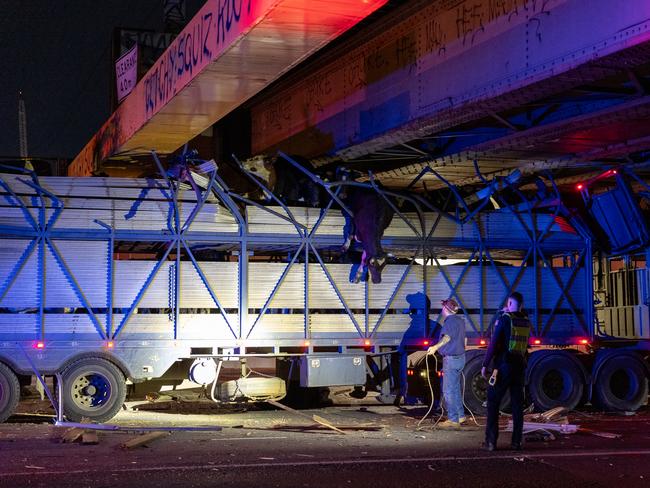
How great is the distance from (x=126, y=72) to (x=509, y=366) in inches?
524

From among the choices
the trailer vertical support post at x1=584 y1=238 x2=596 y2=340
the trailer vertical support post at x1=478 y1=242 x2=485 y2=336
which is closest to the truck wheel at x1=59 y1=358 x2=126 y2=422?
the trailer vertical support post at x1=478 y1=242 x2=485 y2=336

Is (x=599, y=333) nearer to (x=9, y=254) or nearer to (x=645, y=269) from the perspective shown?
(x=645, y=269)

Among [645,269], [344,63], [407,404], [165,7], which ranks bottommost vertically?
[407,404]

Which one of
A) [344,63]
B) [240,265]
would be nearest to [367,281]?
[240,265]

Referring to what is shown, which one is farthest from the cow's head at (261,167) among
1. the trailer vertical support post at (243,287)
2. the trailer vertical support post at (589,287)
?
the trailer vertical support post at (589,287)

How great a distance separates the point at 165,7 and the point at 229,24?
1456cm

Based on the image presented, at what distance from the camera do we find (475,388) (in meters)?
14.6

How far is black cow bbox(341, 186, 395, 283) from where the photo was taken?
14539mm

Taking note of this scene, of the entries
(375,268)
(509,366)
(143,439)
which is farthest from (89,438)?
(375,268)

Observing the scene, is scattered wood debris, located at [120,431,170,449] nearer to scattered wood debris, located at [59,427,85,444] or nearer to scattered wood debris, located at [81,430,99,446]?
scattered wood debris, located at [81,430,99,446]

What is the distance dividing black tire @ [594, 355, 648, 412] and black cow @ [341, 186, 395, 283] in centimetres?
422

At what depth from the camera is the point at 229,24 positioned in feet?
40.0

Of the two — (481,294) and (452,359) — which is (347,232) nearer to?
(481,294)

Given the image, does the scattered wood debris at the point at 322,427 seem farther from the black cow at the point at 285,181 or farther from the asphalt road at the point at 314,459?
the black cow at the point at 285,181
